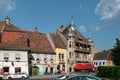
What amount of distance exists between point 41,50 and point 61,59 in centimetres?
905

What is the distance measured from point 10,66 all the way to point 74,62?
27.5 metres

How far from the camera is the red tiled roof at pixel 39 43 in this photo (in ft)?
276

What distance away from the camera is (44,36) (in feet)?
300

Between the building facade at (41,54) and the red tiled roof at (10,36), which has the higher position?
the red tiled roof at (10,36)

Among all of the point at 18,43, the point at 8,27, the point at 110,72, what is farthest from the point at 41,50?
the point at 110,72

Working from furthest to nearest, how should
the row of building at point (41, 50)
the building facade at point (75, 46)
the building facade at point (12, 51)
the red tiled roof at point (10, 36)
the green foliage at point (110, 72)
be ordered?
the building facade at point (75, 46)
the red tiled roof at point (10, 36)
the row of building at point (41, 50)
the building facade at point (12, 51)
the green foliage at point (110, 72)

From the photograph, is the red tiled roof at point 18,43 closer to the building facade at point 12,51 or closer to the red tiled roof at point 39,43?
the building facade at point 12,51

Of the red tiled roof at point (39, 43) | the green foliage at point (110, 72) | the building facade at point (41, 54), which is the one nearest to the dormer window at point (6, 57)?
the building facade at point (41, 54)

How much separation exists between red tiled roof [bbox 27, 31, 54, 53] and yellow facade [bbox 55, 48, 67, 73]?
112 inches

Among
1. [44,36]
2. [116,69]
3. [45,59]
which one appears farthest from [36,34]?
[116,69]

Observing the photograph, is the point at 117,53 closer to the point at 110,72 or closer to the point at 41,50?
the point at 110,72

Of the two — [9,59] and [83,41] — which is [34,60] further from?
[83,41]

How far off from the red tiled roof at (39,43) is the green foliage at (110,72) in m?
22.5

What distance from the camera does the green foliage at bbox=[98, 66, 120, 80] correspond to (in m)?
58.2
